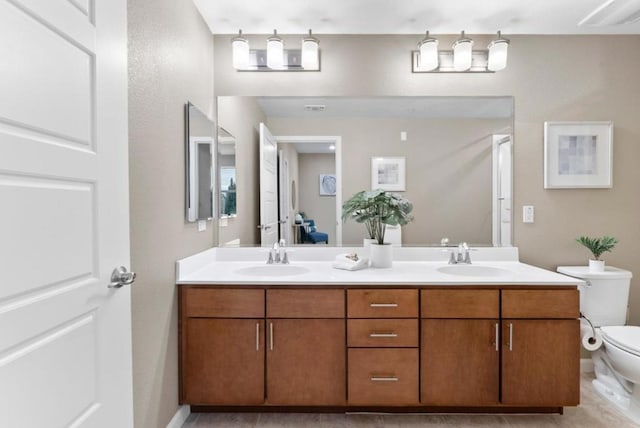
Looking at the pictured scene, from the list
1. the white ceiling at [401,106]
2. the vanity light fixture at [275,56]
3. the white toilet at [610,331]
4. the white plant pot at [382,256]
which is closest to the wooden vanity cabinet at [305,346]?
the white plant pot at [382,256]

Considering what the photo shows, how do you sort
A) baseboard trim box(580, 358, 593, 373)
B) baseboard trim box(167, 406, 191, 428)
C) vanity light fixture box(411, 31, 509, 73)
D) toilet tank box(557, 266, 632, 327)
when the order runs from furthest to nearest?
baseboard trim box(580, 358, 593, 373) → vanity light fixture box(411, 31, 509, 73) → toilet tank box(557, 266, 632, 327) → baseboard trim box(167, 406, 191, 428)

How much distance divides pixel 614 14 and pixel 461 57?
2.68ft

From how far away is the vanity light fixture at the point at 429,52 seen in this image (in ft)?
7.64

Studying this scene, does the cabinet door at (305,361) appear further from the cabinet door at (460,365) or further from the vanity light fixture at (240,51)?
the vanity light fixture at (240,51)

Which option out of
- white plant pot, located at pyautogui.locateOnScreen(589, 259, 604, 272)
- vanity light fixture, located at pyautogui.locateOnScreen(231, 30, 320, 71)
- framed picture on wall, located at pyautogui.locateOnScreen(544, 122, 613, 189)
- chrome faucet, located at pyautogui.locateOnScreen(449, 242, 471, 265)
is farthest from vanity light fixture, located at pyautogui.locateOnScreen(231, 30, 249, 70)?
white plant pot, located at pyautogui.locateOnScreen(589, 259, 604, 272)

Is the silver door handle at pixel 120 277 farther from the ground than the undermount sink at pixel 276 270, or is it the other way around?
the silver door handle at pixel 120 277

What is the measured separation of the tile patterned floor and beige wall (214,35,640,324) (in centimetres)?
88

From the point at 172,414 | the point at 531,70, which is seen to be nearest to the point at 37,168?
the point at 172,414

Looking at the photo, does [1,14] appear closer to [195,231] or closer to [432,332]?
[195,231]

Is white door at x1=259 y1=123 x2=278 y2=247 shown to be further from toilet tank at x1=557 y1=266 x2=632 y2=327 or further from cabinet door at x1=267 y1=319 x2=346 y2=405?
toilet tank at x1=557 y1=266 x2=632 y2=327

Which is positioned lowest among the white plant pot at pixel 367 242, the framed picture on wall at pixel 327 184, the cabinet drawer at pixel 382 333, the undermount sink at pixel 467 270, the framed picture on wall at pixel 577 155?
the cabinet drawer at pixel 382 333

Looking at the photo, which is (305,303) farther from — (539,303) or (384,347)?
(539,303)

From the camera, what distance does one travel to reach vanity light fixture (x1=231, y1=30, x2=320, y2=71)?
2342mm

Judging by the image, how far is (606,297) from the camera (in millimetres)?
2211
